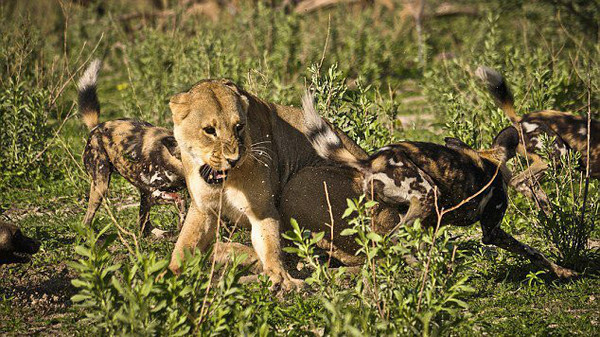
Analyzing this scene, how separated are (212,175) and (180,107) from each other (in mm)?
558

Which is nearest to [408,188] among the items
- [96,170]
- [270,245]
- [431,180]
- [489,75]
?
[431,180]

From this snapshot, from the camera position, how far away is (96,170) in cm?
763

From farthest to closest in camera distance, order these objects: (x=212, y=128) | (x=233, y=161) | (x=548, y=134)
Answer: (x=548, y=134) < (x=212, y=128) < (x=233, y=161)

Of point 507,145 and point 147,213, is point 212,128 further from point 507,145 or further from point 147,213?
point 507,145

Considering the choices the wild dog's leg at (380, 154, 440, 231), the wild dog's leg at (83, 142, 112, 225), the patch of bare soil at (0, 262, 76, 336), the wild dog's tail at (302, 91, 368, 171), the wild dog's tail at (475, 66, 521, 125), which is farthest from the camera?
the wild dog's leg at (83, 142, 112, 225)

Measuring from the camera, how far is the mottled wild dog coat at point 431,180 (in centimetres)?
572

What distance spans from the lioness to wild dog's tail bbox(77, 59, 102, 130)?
2.27 m

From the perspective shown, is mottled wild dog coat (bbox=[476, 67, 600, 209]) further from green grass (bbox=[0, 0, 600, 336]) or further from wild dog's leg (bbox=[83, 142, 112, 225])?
wild dog's leg (bbox=[83, 142, 112, 225])

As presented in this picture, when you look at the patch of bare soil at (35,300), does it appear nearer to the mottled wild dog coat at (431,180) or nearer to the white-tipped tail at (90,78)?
the white-tipped tail at (90,78)

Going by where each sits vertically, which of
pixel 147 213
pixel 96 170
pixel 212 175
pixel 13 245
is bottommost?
pixel 147 213

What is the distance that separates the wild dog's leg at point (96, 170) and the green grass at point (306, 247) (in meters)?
0.12

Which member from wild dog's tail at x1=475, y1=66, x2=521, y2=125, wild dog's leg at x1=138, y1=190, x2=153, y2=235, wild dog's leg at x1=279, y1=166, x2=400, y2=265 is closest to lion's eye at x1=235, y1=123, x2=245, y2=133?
wild dog's leg at x1=279, y1=166, x2=400, y2=265

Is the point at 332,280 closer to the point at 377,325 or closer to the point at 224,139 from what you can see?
the point at 377,325

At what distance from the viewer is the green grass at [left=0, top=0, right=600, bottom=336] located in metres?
4.24
